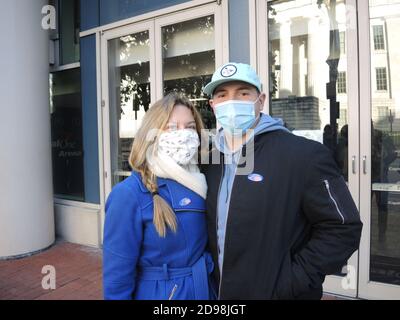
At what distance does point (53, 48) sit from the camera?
5988 millimetres

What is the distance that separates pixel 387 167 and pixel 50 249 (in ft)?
15.0

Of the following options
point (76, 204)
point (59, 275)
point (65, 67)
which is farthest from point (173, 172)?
point (65, 67)

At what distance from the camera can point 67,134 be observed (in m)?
6.00

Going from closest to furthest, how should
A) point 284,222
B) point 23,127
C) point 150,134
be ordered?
point 284,222 < point 150,134 < point 23,127

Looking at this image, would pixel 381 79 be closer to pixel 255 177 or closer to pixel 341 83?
pixel 341 83

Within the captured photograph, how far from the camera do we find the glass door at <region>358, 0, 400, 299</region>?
3402mm

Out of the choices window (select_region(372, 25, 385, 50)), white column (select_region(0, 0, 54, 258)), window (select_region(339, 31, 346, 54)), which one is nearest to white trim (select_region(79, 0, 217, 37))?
white column (select_region(0, 0, 54, 258))

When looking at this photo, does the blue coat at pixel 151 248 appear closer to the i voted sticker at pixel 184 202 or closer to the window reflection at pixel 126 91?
the i voted sticker at pixel 184 202

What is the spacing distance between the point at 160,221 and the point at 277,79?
281cm

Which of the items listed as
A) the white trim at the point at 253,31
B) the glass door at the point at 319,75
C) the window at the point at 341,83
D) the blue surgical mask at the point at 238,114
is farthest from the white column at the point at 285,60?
the blue surgical mask at the point at 238,114

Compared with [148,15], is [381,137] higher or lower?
lower

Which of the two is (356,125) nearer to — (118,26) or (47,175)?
(118,26)

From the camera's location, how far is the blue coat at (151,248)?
5.28 feet

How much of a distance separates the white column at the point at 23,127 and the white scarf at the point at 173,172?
3895 mm
